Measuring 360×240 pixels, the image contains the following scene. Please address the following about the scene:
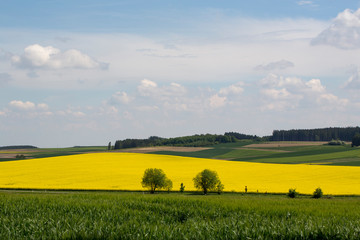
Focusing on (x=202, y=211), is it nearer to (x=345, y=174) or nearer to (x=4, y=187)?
(x=4, y=187)

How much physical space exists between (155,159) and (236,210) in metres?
78.4

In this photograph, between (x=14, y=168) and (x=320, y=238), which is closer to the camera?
(x=320, y=238)

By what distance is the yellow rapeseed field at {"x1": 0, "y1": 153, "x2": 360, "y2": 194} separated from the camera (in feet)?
195

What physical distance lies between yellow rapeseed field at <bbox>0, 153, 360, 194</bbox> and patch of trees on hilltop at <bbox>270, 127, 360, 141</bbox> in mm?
101326

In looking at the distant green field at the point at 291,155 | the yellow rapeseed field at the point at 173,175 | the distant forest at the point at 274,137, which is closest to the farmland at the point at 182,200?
the yellow rapeseed field at the point at 173,175

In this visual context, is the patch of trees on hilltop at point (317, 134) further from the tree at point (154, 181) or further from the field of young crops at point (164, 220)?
the field of young crops at point (164, 220)

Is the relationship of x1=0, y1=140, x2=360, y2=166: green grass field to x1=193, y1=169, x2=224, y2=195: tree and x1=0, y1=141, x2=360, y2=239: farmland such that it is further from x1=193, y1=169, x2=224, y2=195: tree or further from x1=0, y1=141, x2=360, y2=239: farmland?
x1=193, y1=169, x2=224, y2=195: tree

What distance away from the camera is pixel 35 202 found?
2631cm

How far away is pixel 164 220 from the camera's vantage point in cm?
2183

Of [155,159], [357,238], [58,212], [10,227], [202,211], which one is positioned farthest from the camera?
[155,159]

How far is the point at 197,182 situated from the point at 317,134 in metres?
149

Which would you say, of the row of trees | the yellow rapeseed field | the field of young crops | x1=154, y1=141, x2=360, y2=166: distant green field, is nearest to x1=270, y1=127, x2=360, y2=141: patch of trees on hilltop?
x1=154, y1=141, x2=360, y2=166: distant green field

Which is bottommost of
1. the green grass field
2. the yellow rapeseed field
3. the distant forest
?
the yellow rapeseed field

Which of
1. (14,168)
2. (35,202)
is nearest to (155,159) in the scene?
(14,168)
